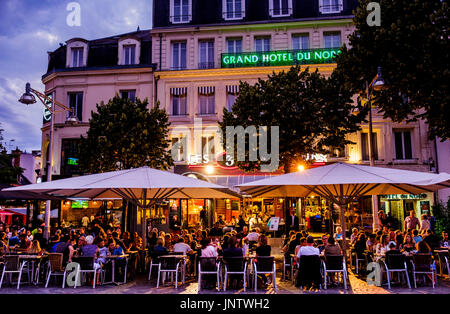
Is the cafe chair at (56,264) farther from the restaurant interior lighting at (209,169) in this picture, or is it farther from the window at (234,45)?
the window at (234,45)

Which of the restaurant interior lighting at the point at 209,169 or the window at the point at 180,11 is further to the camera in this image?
the window at the point at 180,11

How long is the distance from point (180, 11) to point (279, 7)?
22.4 ft

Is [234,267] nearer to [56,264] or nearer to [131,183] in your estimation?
[131,183]

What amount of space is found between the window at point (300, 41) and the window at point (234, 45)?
11.8 ft

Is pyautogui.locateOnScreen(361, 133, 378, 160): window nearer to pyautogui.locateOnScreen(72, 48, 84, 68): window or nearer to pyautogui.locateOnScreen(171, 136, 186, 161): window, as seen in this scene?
pyautogui.locateOnScreen(171, 136, 186, 161): window

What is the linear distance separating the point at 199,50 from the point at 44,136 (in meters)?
12.9

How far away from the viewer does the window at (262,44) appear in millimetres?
25109

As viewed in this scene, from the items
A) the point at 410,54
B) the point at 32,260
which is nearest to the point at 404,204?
the point at 410,54

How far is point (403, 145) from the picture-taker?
941 inches

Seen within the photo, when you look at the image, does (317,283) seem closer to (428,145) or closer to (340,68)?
(340,68)

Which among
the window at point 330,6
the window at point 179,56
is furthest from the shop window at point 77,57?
the window at point 330,6

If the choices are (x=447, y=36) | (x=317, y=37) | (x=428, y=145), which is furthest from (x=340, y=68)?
(x=428, y=145)
